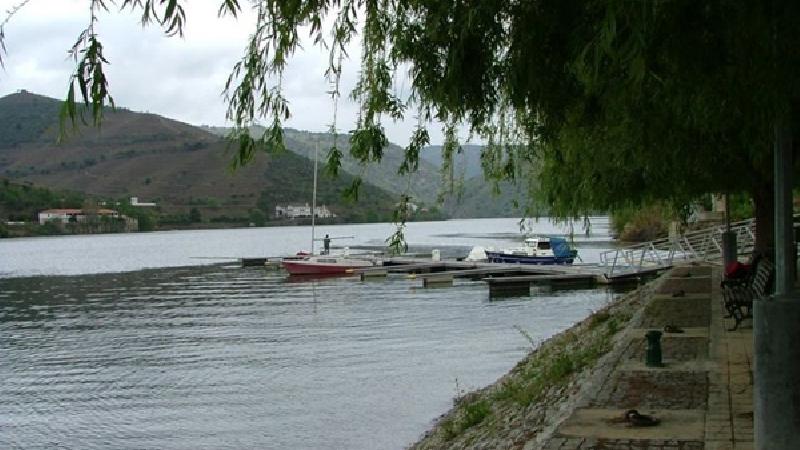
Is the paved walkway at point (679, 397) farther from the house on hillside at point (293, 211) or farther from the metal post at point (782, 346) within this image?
the house on hillside at point (293, 211)

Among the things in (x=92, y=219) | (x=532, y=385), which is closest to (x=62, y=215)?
(x=92, y=219)

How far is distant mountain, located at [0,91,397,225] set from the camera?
154500 millimetres

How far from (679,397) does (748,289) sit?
5961mm

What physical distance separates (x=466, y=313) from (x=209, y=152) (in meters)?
138

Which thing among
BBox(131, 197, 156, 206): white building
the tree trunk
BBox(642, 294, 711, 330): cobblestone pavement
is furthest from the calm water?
BBox(131, 197, 156, 206): white building

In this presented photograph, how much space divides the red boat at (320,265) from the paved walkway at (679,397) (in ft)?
158

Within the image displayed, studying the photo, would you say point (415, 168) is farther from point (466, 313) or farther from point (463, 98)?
point (466, 313)

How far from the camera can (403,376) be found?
22.0 meters

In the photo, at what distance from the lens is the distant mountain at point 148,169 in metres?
154

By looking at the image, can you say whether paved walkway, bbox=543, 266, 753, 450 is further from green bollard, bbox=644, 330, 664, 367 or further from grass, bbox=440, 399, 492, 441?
grass, bbox=440, 399, 492, 441

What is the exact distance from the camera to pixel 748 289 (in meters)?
14.0

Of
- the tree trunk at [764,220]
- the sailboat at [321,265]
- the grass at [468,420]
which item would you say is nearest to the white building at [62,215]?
the sailboat at [321,265]

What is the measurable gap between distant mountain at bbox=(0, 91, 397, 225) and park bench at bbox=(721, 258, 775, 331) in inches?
5166

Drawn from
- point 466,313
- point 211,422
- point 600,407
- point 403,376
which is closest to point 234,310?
point 466,313
